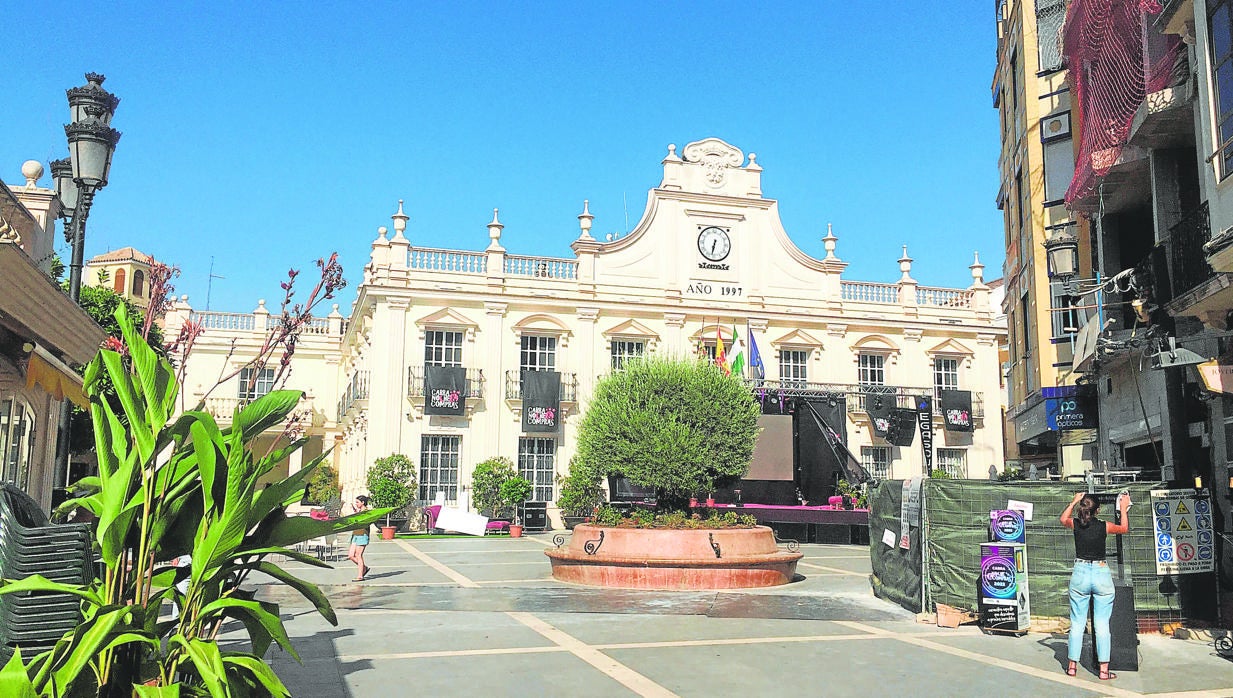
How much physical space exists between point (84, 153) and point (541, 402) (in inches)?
897

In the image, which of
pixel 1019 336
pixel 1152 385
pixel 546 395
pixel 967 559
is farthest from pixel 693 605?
pixel 546 395

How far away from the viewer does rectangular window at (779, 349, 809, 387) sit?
114 ft

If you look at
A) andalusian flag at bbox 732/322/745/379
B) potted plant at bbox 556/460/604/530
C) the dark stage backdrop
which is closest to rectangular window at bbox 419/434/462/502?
potted plant at bbox 556/460/604/530

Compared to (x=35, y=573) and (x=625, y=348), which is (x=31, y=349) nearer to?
(x=35, y=573)

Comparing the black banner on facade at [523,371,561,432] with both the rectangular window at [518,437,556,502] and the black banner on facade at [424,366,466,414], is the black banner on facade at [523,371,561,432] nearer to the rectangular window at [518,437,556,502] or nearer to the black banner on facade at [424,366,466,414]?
the rectangular window at [518,437,556,502]

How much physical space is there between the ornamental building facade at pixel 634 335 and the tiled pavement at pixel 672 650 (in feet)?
54.7

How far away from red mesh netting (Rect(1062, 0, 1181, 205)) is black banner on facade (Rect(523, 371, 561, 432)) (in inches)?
770

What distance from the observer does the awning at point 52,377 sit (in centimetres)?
741

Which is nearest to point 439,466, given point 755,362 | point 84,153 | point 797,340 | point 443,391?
point 443,391

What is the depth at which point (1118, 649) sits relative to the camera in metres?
8.23

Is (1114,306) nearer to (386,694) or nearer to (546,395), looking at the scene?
(386,694)

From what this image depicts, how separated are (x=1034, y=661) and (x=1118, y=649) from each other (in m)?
0.74

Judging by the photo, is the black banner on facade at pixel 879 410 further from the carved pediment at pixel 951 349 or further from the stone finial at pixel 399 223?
the stone finial at pixel 399 223

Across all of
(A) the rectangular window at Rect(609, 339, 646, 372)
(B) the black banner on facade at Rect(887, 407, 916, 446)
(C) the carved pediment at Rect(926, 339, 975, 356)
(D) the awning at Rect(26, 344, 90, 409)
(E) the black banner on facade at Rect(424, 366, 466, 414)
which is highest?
(C) the carved pediment at Rect(926, 339, 975, 356)
